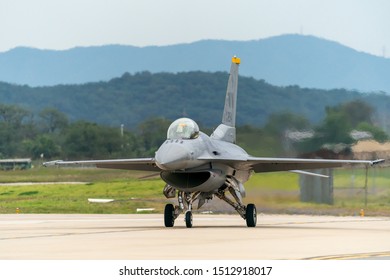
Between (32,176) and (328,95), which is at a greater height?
(328,95)

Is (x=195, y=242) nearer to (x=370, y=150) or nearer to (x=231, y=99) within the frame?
(x=231, y=99)

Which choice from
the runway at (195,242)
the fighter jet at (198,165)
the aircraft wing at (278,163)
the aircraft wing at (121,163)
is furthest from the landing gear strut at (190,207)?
the aircraft wing at (121,163)

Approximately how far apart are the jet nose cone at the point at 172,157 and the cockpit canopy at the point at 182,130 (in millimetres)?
555

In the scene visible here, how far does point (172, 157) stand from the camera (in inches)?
1150

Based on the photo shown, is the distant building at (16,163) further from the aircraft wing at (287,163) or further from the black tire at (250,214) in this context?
the black tire at (250,214)

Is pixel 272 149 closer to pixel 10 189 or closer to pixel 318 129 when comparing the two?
pixel 318 129

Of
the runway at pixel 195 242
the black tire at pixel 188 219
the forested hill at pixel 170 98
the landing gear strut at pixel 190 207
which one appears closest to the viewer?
the runway at pixel 195 242

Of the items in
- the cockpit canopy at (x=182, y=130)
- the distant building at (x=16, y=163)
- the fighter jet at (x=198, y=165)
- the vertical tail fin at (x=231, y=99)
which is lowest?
the distant building at (x=16, y=163)

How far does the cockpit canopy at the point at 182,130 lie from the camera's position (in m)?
30.2

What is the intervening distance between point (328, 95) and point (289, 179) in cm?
1669

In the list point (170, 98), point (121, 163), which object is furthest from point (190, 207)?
point (170, 98)

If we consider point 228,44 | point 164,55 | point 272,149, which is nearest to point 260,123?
point 272,149

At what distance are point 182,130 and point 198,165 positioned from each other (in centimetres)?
121
